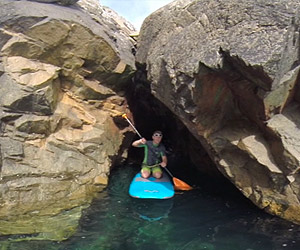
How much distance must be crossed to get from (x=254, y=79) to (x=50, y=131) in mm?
5015

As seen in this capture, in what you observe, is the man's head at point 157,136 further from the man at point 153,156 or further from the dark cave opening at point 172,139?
the dark cave opening at point 172,139

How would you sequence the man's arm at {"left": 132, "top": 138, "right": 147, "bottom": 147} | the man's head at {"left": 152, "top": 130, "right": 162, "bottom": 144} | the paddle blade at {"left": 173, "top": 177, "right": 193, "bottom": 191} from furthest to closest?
the man's head at {"left": 152, "top": 130, "right": 162, "bottom": 144} → the man's arm at {"left": 132, "top": 138, "right": 147, "bottom": 147} → the paddle blade at {"left": 173, "top": 177, "right": 193, "bottom": 191}

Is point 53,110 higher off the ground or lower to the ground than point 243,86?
lower

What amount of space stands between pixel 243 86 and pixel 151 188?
3.61 m

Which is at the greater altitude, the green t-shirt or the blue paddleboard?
the green t-shirt

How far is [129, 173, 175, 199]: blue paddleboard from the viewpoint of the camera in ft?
27.3

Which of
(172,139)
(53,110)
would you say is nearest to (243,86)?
(53,110)

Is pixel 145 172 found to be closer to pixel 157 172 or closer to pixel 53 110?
pixel 157 172

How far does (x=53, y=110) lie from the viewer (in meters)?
8.41

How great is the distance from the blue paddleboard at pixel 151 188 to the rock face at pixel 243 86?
165 cm

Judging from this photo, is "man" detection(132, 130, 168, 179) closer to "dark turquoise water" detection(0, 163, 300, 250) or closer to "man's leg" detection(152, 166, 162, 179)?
"man's leg" detection(152, 166, 162, 179)

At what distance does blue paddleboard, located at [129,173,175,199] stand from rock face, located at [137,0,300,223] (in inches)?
65.1

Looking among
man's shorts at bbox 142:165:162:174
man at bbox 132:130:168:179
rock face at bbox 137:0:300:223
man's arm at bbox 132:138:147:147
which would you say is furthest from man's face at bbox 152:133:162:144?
rock face at bbox 137:0:300:223

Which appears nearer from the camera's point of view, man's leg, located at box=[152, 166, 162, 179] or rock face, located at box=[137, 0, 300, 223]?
rock face, located at box=[137, 0, 300, 223]
